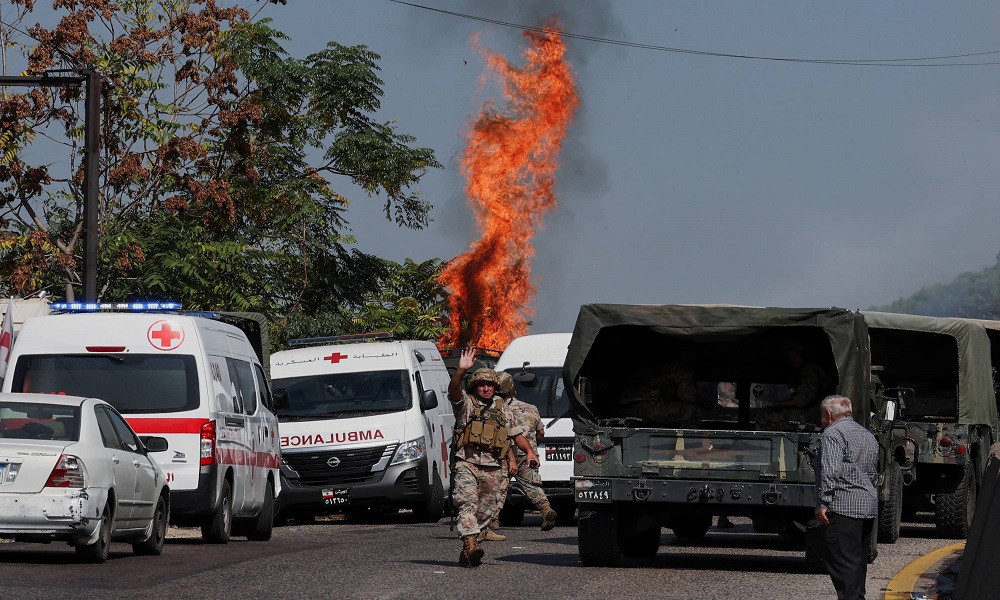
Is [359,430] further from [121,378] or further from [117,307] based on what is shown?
[121,378]

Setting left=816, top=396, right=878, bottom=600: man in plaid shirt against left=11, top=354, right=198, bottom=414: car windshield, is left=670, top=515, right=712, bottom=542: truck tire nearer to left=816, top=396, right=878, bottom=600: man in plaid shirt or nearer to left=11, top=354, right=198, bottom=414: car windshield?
left=11, top=354, right=198, bottom=414: car windshield

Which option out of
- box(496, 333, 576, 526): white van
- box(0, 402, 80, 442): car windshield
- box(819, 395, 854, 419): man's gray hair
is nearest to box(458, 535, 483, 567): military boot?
box(0, 402, 80, 442): car windshield

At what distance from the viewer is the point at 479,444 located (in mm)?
15250

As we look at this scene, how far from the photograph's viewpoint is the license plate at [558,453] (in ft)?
73.6

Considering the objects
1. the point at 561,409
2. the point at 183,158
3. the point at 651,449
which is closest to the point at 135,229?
the point at 183,158

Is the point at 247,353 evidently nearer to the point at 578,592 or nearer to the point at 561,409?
the point at 561,409

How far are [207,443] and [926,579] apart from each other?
23.6 ft

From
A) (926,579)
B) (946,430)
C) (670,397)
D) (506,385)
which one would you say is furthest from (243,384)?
(946,430)

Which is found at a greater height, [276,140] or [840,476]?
[276,140]

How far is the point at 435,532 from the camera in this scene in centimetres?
2117

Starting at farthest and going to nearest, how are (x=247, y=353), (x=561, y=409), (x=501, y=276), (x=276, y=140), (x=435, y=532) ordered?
(x=501, y=276) → (x=276, y=140) → (x=561, y=409) → (x=435, y=532) → (x=247, y=353)

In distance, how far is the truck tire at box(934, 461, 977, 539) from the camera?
67.7 feet

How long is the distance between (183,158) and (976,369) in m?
17.2

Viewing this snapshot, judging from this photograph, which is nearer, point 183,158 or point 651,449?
point 651,449
